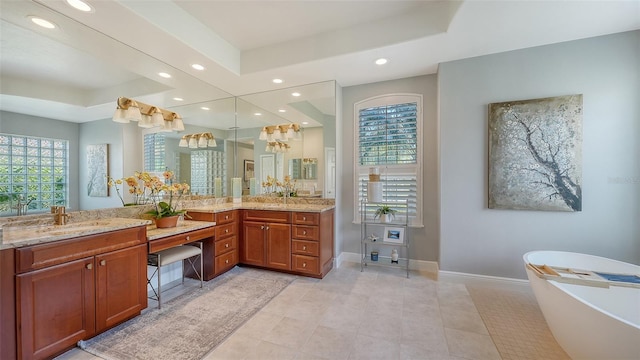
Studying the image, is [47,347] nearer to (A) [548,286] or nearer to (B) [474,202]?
(A) [548,286]

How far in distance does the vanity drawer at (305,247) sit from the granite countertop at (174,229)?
108 cm

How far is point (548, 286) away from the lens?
1.84 metres

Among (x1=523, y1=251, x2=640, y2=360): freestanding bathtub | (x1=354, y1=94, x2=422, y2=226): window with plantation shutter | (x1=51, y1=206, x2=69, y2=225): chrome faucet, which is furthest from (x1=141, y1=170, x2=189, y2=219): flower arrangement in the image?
(x1=523, y1=251, x2=640, y2=360): freestanding bathtub

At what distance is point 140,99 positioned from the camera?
109 inches

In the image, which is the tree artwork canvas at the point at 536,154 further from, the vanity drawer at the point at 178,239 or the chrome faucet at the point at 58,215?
the chrome faucet at the point at 58,215

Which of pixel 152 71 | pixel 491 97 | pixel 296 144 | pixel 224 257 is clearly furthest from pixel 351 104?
pixel 224 257

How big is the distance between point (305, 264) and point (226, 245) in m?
1.11

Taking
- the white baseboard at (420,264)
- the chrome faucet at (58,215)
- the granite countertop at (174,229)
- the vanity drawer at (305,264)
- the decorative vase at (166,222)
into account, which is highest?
the chrome faucet at (58,215)

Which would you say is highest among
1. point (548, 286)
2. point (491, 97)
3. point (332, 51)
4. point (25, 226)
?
point (332, 51)

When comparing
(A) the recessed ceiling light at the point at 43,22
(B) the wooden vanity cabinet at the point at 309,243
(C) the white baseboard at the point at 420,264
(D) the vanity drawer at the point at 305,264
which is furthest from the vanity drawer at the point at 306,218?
(A) the recessed ceiling light at the point at 43,22

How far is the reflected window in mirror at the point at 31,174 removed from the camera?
6.08ft

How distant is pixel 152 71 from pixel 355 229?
342cm

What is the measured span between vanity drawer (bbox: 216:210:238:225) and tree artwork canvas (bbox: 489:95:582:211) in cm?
330

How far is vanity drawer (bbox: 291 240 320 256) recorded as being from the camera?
10.2ft
